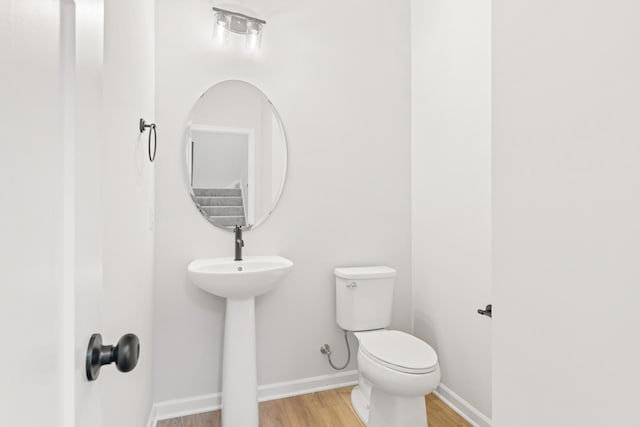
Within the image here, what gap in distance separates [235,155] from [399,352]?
1.47m

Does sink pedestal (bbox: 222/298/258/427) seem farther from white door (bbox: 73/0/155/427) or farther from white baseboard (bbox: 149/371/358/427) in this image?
white door (bbox: 73/0/155/427)

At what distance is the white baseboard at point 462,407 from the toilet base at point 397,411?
375 millimetres

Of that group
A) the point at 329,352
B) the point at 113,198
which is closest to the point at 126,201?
the point at 113,198

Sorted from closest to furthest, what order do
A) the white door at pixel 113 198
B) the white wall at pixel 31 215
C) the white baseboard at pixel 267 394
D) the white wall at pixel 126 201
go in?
the white wall at pixel 31 215
the white door at pixel 113 198
the white wall at pixel 126 201
the white baseboard at pixel 267 394

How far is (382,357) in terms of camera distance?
1722 millimetres

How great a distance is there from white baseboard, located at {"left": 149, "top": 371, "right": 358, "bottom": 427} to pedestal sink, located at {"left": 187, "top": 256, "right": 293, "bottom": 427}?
11.3 inches

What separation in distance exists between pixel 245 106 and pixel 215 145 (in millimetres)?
306

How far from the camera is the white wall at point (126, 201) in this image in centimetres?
96

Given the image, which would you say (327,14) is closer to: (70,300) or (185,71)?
(185,71)

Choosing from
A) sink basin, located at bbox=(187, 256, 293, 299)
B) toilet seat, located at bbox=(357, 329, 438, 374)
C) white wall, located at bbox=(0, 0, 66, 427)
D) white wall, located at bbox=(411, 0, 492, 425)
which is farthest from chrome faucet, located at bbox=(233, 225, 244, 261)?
white wall, located at bbox=(0, 0, 66, 427)

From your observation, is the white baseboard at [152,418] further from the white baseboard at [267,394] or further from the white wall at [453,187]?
the white wall at [453,187]

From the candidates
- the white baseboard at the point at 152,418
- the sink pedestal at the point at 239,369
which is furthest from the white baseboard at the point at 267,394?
the sink pedestal at the point at 239,369

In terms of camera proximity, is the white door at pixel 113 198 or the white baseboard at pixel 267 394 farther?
the white baseboard at pixel 267 394

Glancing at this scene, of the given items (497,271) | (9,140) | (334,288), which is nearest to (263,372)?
(334,288)
